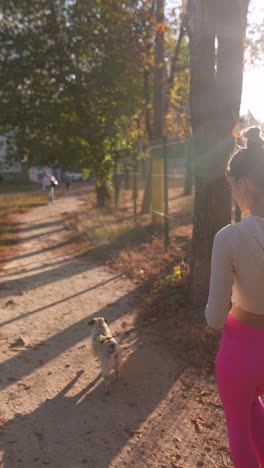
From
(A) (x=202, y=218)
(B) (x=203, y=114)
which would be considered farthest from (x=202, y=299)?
(B) (x=203, y=114)

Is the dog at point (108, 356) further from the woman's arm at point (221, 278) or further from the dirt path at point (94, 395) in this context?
the woman's arm at point (221, 278)

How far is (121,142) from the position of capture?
65.3 feet

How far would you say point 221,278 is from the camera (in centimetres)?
194

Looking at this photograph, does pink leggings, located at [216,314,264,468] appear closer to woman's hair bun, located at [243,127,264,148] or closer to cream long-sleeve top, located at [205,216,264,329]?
cream long-sleeve top, located at [205,216,264,329]

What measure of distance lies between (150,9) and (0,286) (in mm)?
11370

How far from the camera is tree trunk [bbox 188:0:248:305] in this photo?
549 cm

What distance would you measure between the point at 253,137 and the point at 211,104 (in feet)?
12.8

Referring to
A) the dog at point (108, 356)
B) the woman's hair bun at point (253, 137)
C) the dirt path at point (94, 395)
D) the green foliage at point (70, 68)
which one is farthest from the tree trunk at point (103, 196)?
the woman's hair bun at point (253, 137)

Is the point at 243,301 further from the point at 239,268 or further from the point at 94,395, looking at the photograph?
the point at 94,395

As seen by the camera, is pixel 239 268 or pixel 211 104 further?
pixel 211 104

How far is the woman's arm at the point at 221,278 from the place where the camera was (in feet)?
6.24

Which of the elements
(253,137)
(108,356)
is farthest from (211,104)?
(253,137)

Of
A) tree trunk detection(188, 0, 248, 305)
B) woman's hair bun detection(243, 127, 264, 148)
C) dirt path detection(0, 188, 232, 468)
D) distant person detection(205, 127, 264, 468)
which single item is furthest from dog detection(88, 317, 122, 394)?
woman's hair bun detection(243, 127, 264, 148)

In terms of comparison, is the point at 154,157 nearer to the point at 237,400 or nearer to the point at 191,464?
the point at 191,464
